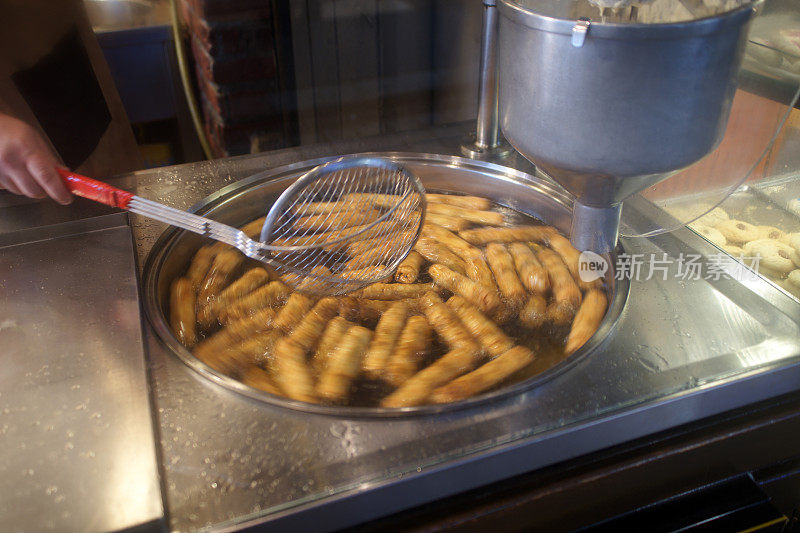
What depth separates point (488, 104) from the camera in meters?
1.20

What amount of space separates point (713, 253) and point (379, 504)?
25.2 inches

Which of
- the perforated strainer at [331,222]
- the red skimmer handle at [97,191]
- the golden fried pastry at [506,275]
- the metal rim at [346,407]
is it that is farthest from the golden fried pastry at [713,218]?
the red skimmer handle at [97,191]

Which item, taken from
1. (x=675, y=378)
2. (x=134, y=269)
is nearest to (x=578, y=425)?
(x=675, y=378)

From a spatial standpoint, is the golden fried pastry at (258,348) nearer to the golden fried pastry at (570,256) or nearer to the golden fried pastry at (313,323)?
the golden fried pastry at (313,323)

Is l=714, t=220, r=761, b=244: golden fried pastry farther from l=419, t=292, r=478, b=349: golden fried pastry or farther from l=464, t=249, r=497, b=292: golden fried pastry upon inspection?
l=419, t=292, r=478, b=349: golden fried pastry

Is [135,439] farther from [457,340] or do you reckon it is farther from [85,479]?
[457,340]

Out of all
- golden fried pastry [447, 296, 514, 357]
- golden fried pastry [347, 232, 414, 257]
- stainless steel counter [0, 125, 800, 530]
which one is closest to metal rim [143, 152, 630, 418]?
stainless steel counter [0, 125, 800, 530]

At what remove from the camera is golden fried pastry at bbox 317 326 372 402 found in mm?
791

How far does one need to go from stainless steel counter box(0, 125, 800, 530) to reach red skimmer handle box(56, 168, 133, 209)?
8.1 inches

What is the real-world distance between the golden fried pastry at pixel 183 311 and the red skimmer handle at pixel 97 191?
0.48 ft

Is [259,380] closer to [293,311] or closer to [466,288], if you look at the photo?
[293,311]

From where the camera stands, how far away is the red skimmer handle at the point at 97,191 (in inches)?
35.5

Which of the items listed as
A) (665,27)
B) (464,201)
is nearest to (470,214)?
(464,201)

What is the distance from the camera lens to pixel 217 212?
1104 millimetres
